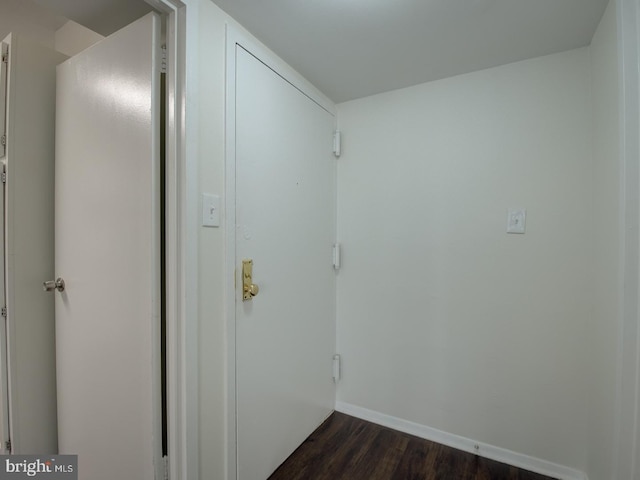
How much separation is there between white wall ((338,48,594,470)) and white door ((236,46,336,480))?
214 mm

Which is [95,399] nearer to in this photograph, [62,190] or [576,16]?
[62,190]

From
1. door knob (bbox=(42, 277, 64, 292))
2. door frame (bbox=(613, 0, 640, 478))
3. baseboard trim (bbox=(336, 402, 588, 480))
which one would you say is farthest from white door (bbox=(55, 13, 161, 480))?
door frame (bbox=(613, 0, 640, 478))

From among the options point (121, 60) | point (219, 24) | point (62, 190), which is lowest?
point (62, 190)

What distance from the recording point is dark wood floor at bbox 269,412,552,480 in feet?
4.83

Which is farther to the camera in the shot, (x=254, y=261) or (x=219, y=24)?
(x=254, y=261)

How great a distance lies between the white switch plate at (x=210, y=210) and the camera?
1.11 metres

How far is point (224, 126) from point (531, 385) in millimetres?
1890

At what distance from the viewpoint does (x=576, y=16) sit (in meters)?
1.16

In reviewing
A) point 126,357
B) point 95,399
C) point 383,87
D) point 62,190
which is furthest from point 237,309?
point 383,87

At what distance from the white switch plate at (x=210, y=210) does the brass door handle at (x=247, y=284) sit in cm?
23

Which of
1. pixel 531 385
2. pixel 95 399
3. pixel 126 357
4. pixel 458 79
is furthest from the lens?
pixel 458 79

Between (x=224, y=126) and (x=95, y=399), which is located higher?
(x=224, y=126)

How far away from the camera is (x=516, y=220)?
151cm

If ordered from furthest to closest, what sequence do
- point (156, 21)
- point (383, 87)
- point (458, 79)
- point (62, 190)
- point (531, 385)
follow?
1. point (383, 87)
2. point (458, 79)
3. point (531, 385)
4. point (62, 190)
5. point (156, 21)
